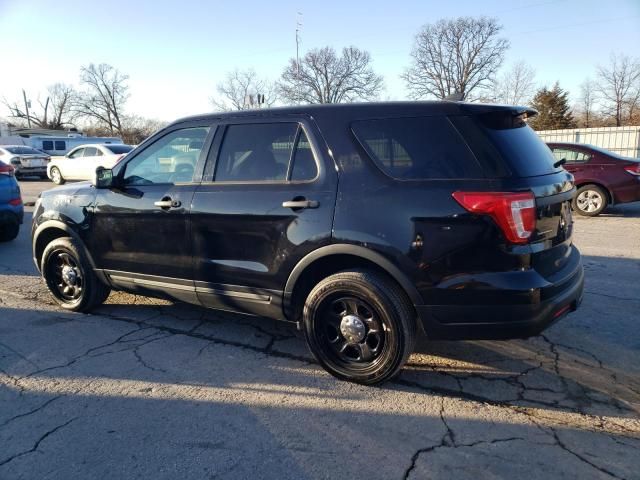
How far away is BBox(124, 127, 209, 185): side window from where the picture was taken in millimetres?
3951

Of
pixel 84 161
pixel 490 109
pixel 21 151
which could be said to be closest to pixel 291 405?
pixel 490 109

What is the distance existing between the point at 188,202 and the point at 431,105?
1980 mm

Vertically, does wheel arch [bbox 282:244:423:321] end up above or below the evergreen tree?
below

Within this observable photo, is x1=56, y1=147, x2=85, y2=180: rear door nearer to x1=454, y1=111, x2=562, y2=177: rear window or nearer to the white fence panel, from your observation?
the white fence panel

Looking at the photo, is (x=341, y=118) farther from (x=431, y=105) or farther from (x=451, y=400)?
(x=451, y=400)

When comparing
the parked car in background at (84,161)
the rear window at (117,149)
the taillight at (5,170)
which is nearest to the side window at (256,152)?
the taillight at (5,170)

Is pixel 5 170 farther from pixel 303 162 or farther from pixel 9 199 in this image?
pixel 303 162

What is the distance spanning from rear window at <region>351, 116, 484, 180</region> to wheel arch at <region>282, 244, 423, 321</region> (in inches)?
21.5

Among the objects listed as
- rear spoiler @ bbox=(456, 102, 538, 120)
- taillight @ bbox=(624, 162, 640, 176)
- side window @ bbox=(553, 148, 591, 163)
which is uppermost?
side window @ bbox=(553, 148, 591, 163)

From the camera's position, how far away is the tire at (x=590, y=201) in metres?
9.73

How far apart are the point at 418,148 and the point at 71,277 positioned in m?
3.64

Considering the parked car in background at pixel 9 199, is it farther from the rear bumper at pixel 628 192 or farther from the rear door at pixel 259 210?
the rear bumper at pixel 628 192

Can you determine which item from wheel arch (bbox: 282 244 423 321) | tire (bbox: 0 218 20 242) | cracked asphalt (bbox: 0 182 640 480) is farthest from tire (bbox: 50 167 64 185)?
wheel arch (bbox: 282 244 423 321)

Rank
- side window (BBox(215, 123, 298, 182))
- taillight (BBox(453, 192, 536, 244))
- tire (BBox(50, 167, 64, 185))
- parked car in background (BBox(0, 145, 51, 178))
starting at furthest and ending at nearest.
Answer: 1. parked car in background (BBox(0, 145, 51, 178))
2. tire (BBox(50, 167, 64, 185))
3. side window (BBox(215, 123, 298, 182))
4. taillight (BBox(453, 192, 536, 244))
